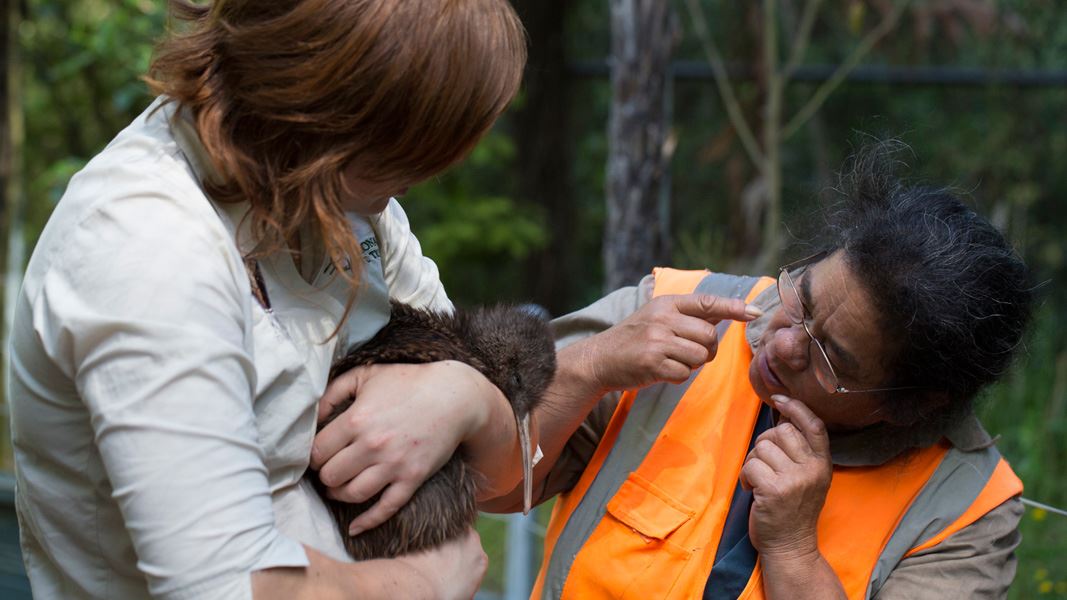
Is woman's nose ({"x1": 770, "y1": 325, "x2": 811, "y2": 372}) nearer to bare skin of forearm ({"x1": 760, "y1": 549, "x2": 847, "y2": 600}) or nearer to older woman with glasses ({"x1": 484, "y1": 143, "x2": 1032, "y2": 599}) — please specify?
older woman with glasses ({"x1": 484, "y1": 143, "x2": 1032, "y2": 599})

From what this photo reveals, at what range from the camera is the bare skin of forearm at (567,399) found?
98.0 inches

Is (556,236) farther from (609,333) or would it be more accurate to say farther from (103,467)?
(103,467)

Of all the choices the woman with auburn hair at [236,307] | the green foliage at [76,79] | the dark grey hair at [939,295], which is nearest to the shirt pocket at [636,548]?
the dark grey hair at [939,295]

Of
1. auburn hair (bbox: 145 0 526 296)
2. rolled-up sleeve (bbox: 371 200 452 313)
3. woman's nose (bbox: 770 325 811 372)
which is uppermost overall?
auburn hair (bbox: 145 0 526 296)

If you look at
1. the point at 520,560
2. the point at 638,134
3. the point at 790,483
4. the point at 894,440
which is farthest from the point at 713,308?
the point at 520,560

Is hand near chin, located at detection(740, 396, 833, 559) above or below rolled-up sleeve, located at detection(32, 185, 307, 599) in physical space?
below

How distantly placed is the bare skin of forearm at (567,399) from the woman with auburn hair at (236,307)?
747 mm

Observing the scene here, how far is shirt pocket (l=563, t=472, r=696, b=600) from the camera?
241 cm

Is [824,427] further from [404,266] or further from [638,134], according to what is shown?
[638,134]

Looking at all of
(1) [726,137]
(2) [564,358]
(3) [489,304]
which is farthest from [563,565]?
(1) [726,137]

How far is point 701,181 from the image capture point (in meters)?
9.11

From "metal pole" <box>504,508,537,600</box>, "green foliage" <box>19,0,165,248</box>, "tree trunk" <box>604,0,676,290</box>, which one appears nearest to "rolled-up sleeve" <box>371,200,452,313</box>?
"tree trunk" <box>604,0,676,290</box>

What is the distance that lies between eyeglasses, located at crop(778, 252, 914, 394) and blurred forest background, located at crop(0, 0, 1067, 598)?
1720 millimetres

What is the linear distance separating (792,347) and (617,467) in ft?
1.67
